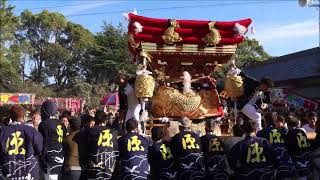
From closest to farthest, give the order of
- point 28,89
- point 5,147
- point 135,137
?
point 5,147 → point 135,137 → point 28,89

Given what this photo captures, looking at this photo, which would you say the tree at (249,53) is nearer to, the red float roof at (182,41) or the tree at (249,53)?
the tree at (249,53)

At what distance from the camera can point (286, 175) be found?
240 inches

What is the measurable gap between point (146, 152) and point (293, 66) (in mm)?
16412

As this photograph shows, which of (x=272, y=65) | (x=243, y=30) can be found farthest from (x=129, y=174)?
(x=272, y=65)

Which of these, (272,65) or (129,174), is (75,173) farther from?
(272,65)

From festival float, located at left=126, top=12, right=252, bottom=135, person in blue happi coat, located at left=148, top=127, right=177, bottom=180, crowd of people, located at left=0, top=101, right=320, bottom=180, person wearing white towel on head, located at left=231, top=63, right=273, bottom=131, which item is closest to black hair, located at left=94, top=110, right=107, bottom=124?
crowd of people, located at left=0, top=101, right=320, bottom=180

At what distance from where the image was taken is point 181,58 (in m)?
9.88

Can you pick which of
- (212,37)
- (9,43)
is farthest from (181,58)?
(9,43)

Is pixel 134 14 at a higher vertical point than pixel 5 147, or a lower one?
higher

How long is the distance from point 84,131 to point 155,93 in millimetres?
4079

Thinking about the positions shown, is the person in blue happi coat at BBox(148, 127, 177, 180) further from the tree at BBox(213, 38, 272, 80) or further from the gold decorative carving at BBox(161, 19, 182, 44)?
the tree at BBox(213, 38, 272, 80)

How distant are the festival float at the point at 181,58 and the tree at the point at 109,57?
21.7 metres

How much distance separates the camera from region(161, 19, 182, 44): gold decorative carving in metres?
9.35

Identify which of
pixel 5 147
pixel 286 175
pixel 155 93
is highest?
pixel 155 93
